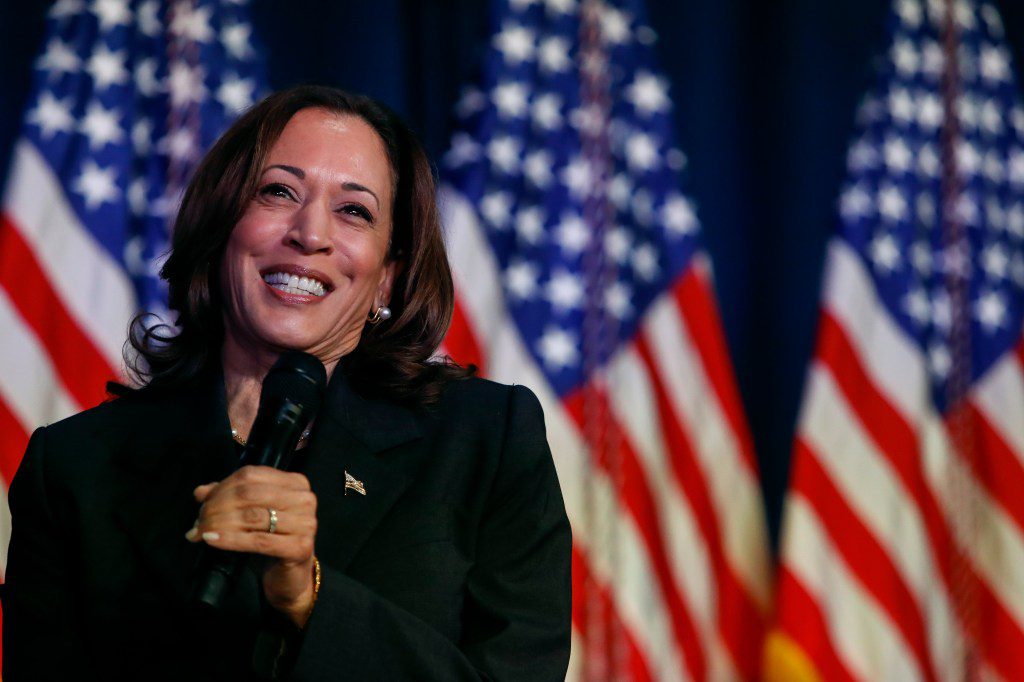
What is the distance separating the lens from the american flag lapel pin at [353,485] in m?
1.39

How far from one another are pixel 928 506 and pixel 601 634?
0.90 meters

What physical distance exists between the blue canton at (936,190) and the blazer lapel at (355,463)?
1959 mm

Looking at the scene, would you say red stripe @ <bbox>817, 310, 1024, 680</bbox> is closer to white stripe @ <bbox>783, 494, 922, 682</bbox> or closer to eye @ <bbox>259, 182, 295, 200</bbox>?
white stripe @ <bbox>783, 494, 922, 682</bbox>

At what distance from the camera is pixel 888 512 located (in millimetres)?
3008

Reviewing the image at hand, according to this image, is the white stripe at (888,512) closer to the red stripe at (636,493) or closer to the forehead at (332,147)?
the red stripe at (636,493)

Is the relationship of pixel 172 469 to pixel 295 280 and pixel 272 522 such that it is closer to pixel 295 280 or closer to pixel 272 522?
pixel 295 280

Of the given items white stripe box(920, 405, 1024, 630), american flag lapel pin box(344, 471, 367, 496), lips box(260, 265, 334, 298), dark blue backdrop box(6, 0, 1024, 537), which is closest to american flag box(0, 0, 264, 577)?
dark blue backdrop box(6, 0, 1024, 537)

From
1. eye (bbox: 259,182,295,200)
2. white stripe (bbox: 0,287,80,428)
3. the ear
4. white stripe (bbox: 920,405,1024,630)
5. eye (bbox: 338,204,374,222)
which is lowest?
white stripe (bbox: 920,405,1024,630)

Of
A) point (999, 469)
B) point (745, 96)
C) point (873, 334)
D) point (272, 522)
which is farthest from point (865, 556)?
point (272, 522)

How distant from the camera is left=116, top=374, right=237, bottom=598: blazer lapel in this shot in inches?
53.6

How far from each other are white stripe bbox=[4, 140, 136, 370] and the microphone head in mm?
1769

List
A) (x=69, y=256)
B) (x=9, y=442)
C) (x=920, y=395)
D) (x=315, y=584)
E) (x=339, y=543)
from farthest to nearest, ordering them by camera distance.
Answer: (x=920, y=395) → (x=69, y=256) → (x=9, y=442) → (x=339, y=543) → (x=315, y=584)

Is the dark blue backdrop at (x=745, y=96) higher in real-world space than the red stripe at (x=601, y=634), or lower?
higher

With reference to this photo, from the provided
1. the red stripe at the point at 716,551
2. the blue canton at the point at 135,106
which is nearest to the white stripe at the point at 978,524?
the red stripe at the point at 716,551
